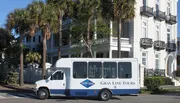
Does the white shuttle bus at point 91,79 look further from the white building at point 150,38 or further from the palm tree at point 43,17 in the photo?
the white building at point 150,38

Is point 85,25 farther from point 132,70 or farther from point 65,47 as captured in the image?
point 65,47

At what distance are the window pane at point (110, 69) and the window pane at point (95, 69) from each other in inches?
12.9

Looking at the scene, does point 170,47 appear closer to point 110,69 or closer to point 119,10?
point 119,10

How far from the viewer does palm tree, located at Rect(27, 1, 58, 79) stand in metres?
29.5

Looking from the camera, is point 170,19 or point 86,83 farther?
point 170,19

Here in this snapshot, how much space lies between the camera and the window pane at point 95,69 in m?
20.8

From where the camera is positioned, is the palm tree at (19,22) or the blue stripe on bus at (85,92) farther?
the palm tree at (19,22)

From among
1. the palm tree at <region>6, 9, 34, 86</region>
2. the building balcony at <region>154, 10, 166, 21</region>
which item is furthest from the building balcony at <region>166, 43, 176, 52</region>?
the palm tree at <region>6, 9, 34, 86</region>

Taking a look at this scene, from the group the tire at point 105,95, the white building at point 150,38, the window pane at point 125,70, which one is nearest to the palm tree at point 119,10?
the white building at point 150,38

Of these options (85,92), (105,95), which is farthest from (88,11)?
(105,95)

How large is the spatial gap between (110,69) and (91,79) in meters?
1.41

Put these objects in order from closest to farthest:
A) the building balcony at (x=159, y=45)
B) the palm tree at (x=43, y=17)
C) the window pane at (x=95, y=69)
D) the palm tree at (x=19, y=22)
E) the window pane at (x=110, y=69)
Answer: the window pane at (x=95, y=69)
the window pane at (x=110, y=69)
the palm tree at (x=43, y=17)
the palm tree at (x=19, y=22)
the building balcony at (x=159, y=45)

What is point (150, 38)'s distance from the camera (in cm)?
3812

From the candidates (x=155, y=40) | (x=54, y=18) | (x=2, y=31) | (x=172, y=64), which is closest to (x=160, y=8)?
(x=155, y=40)
